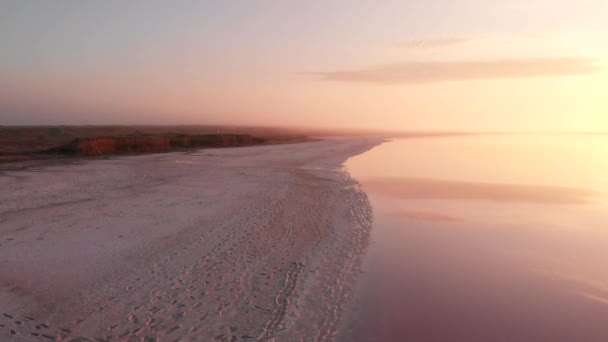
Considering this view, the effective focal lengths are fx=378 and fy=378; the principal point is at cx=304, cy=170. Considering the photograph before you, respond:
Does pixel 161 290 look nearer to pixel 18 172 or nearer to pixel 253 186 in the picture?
pixel 253 186

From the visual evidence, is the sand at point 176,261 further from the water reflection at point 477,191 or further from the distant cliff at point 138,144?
the distant cliff at point 138,144

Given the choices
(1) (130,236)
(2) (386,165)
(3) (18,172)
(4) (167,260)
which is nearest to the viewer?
(4) (167,260)

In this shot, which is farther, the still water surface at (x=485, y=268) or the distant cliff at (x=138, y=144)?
the distant cliff at (x=138, y=144)

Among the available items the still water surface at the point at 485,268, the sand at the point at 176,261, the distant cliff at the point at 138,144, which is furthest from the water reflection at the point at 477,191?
the distant cliff at the point at 138,144

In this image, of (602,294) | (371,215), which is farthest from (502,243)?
(371,215)

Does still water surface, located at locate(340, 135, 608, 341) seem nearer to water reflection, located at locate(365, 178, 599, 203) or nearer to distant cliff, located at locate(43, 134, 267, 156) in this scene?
water reflection, located at locate(365, 178, 599, 203)

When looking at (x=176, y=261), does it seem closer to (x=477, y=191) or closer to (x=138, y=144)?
(x=477, y=191)

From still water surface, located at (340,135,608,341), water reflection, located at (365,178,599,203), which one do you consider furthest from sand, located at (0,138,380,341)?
water reflection, located at (365,178,599,203)
